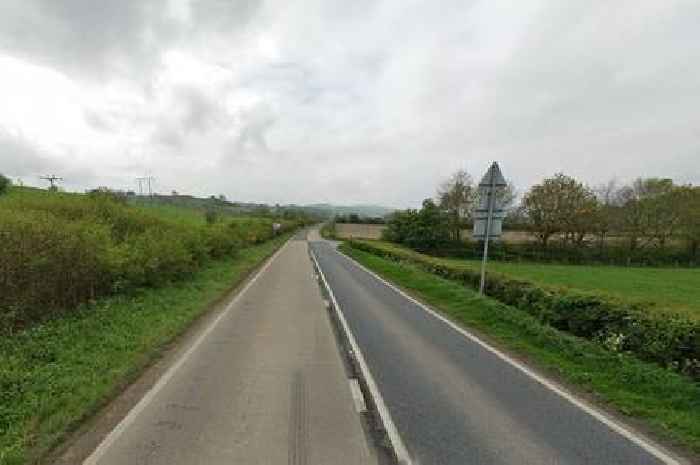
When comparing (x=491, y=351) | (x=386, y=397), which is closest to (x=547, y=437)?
(x=386, y=397)

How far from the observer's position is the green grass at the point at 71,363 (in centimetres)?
428

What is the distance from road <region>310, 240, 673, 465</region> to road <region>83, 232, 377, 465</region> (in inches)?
27.8

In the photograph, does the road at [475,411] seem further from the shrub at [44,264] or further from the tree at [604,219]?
the tree at [604,219]

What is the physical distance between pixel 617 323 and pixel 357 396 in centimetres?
553

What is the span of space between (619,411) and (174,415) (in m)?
5.69

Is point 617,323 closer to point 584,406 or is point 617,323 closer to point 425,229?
point 584,406

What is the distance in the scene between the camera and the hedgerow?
768cm

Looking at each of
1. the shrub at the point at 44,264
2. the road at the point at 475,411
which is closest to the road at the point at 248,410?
the road at the point at 475,411

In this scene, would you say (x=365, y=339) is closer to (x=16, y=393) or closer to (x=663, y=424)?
(x=663, y=424)

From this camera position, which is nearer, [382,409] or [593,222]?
[382,409]

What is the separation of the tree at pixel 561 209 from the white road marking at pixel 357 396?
62.1 metres

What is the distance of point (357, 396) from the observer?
5695mm

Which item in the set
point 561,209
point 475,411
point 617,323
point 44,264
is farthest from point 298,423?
point 561,209

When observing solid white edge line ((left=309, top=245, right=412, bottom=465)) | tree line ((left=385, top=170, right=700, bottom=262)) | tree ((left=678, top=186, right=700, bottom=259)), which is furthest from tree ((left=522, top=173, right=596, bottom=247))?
solid white edge line ((left=309, top=245, right=412, bottom=465))
